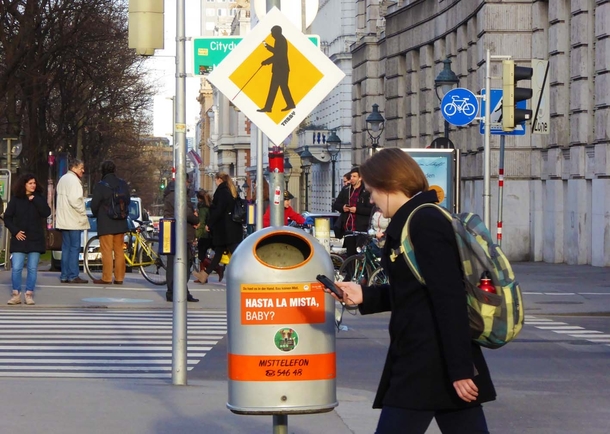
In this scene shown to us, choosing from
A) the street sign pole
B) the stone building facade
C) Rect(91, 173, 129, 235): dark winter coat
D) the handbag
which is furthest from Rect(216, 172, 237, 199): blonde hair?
the street sign pole

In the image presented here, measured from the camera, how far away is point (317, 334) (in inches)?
239

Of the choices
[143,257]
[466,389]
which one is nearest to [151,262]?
[143,257]

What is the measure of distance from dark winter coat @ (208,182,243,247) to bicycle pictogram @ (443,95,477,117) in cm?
467

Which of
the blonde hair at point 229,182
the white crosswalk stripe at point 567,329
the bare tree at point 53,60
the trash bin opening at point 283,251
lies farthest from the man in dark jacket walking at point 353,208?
the bare tree at point 53,60

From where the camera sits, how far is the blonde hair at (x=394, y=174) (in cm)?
531

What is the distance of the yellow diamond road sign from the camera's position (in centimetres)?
780

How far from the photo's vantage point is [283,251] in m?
6.21

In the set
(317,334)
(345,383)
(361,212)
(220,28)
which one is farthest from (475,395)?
(220,28)

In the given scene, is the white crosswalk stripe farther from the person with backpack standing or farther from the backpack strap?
the backpack strap

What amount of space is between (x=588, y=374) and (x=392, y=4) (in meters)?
39.1

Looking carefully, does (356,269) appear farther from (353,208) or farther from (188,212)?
(188,212)

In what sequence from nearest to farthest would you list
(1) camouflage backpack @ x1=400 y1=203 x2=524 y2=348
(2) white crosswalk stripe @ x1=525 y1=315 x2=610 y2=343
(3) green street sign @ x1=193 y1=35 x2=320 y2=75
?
1. (1) camouflage backpack @ x1=400 y1=203 x2=524 y2=348
2. (3) green street sign @ x1=193 y1=35 x2=320 y2=75
3. (2) white crosswalk stripe @ x1=525 y1=315 x2=610 y2=343

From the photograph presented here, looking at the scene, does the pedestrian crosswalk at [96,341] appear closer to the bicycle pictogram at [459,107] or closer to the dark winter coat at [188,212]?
the dark winter coat at [188,212]

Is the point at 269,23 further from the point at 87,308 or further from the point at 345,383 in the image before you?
the point at 87,308
